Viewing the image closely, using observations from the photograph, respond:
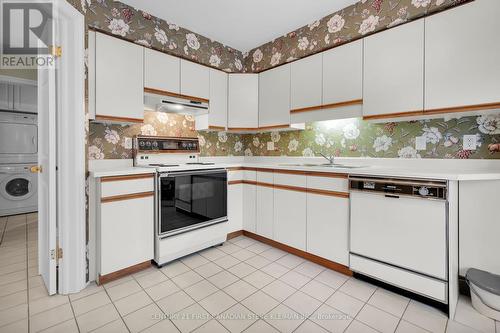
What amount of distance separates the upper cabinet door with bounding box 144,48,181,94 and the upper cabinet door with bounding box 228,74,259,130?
0.79 m

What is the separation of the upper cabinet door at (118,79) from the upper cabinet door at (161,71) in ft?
0.20

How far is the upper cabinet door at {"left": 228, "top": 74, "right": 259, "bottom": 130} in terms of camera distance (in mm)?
3295

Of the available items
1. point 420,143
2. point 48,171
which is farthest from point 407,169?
point 48,171

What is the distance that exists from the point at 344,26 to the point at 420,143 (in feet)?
4.80

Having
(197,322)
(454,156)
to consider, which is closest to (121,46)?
(197,322)

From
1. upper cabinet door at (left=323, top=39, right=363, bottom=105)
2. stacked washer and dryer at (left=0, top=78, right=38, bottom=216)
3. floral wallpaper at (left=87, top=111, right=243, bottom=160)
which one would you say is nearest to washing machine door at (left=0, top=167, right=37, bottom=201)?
stacked washer and dryer at (left=0, top=78, right=38, bottom=216)

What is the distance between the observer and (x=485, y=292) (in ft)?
5.18

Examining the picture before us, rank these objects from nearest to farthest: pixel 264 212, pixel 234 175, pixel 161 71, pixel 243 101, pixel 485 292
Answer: pixel 485 292 → pixel 161 71 → pixel 264 212 → pixel 234 175 → pixel 243 101

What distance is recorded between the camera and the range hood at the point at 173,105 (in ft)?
8.36

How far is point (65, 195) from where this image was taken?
6.00 feet

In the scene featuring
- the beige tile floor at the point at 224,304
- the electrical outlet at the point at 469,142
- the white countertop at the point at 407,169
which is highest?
the electrical outlet at the point at 469,142

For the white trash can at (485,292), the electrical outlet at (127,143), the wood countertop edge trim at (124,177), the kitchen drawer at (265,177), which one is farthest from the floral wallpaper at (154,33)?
the white trash can at (485,292)

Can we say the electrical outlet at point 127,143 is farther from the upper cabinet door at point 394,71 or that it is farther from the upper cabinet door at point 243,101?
the upper cabinet door at point 394,71

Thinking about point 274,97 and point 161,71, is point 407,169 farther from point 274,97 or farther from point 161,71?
point 161,71
